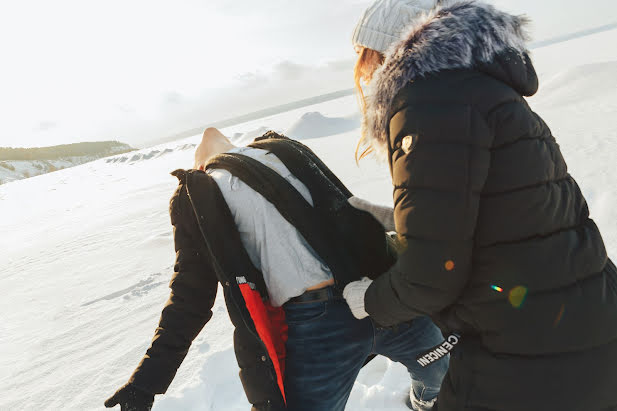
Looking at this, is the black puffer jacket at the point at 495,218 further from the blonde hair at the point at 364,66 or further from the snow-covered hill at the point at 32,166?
the snow-covered hill at the point at 32,166

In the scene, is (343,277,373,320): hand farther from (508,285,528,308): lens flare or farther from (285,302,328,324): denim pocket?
(508,285,528,308): lens flare

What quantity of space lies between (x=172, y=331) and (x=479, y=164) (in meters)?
1.11

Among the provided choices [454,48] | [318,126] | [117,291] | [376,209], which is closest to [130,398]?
[376,209]

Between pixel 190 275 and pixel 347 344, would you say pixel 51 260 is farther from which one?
pixel 347 344

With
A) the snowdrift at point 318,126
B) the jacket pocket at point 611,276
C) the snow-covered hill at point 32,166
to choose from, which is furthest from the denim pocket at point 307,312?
Answer: the snow-covered hill at point 32,166

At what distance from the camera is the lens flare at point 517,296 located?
0.80 m

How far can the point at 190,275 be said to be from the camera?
4.02 feet

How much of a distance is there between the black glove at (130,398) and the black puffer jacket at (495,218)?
0.99 meters

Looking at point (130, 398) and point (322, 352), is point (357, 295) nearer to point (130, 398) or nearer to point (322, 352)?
point (322, 352)

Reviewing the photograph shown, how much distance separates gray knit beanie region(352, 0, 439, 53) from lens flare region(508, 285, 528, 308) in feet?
2.26

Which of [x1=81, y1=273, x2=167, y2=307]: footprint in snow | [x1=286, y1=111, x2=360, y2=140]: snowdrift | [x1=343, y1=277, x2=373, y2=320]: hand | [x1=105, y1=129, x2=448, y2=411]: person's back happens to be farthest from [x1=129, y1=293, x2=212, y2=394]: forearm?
[x1=286, y1=111, x2=360, y2=140]: snowdrift

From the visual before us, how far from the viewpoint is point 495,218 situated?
79cm

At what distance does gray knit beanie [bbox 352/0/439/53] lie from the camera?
0.94 meters

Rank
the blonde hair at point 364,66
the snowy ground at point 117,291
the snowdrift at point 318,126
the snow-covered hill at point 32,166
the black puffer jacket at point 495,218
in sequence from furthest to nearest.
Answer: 1. the snow-covered hill at point 32,166
2. the snowdrift at point 318,126
3. the snowy ground at point 117,291
4. the blonde hair at point 364,66
5. the black puffer jacket at point 495,218
